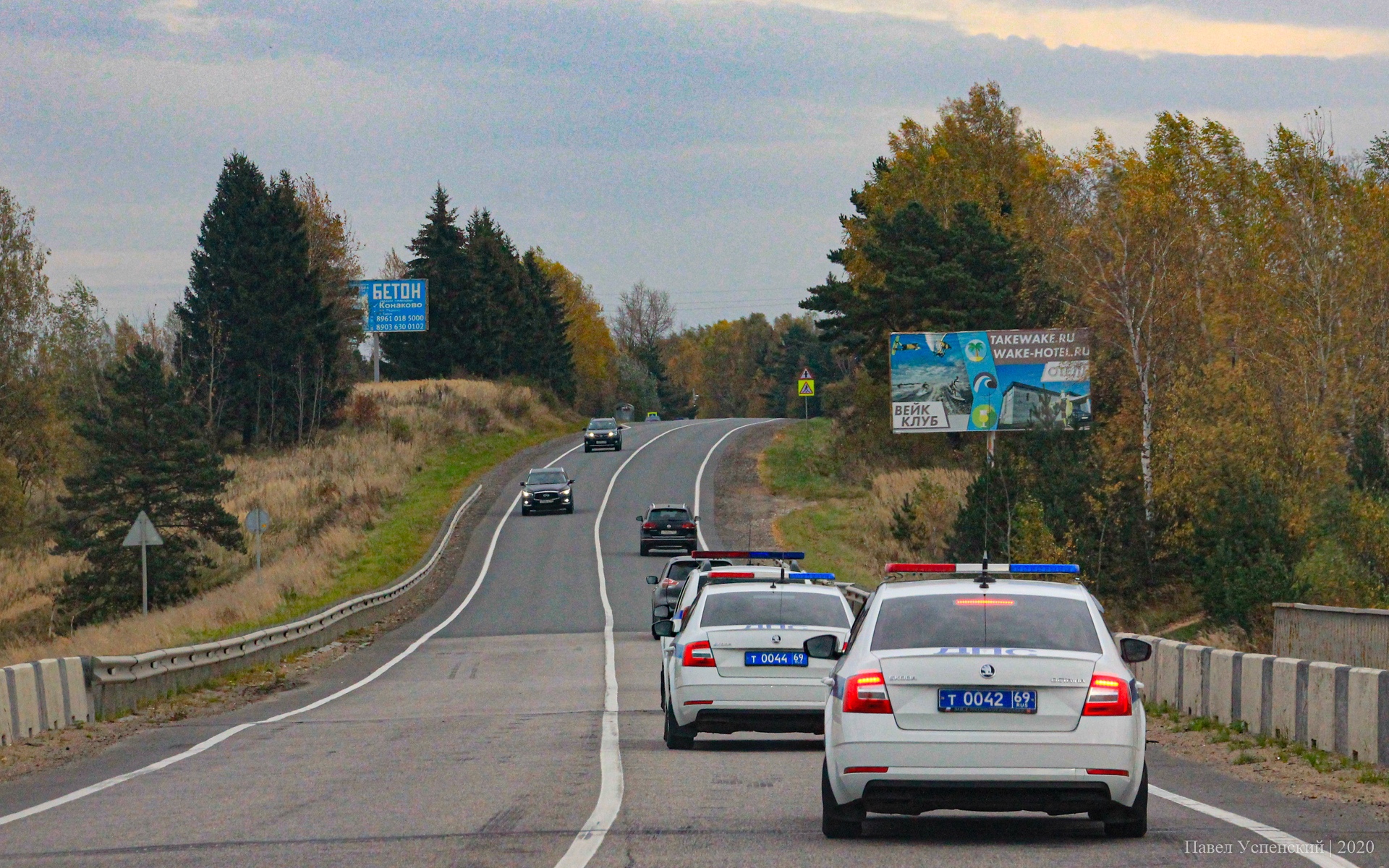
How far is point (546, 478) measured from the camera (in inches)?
2421

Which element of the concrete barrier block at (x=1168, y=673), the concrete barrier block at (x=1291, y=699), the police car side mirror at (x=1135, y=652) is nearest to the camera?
the police car side mirror at (x=1135, y=652)

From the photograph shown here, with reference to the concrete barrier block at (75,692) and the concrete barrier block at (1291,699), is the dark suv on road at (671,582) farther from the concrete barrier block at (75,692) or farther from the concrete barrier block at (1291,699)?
the concrete barrier block at (1291,699)

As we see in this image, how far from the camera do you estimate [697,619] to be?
46.7ft

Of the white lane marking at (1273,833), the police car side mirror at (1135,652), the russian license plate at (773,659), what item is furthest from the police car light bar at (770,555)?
the police car side mirror at (1135,652)

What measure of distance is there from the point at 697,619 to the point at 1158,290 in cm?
4712

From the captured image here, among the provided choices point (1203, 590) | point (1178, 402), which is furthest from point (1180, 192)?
point (1203, 590)

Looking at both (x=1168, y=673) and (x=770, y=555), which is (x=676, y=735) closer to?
(x=770, y=555)

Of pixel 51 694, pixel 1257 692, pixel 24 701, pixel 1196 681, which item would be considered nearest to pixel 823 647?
pixel 1257 692

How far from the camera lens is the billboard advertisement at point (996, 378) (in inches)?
2066

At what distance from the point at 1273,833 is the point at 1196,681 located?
27.2 ft

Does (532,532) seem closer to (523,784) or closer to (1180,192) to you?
(1180,192)

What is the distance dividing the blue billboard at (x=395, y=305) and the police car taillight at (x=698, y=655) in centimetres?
6762

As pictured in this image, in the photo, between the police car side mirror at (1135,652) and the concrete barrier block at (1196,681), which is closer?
the police car side mirror at (1135,652)

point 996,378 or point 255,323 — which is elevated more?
point 255,323
